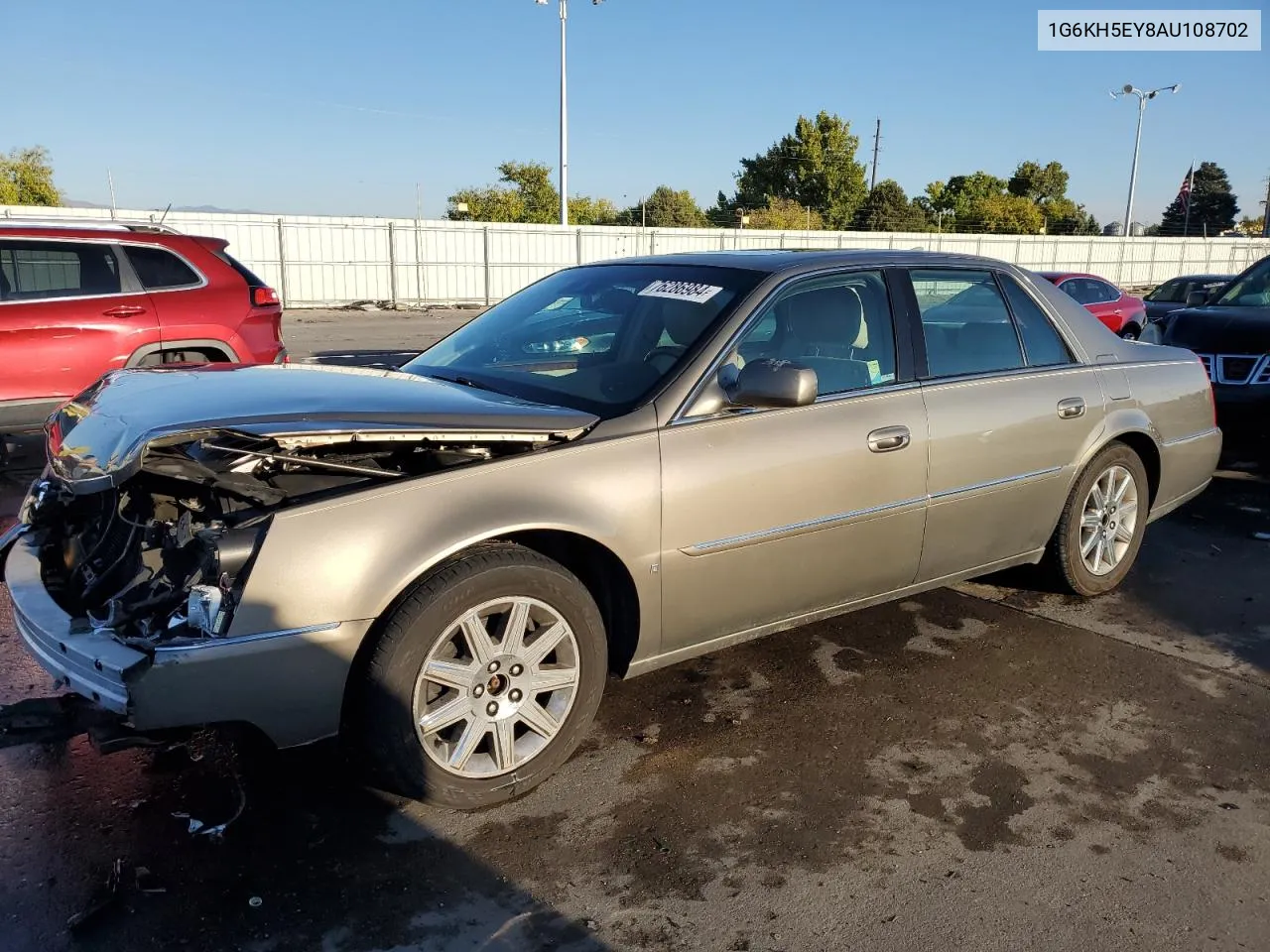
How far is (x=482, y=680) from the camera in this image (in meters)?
2.88

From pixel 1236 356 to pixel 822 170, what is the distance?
57.9 m

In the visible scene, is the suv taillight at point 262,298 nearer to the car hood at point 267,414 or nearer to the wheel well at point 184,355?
the wheel well at point 184,355

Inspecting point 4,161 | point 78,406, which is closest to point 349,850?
point 78,406

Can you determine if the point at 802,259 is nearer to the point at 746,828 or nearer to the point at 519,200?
the point at 746,828

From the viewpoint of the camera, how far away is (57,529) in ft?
10.8

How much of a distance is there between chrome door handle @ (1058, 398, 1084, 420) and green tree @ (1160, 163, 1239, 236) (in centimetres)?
9320

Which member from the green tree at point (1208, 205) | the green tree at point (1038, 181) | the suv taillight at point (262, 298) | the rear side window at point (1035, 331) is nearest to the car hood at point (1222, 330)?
the rear side window at point (1035, 331)

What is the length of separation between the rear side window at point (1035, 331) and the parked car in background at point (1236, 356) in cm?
407

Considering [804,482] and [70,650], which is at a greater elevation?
[804,482]

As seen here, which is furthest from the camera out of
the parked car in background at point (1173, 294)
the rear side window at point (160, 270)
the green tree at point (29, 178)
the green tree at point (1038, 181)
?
the green tree at point (1038, 181)

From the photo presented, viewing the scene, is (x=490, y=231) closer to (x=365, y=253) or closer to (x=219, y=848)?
(x=365, y=253)

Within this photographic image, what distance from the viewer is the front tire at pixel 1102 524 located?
181 inches

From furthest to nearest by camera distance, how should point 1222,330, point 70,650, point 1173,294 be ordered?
1. point 1173,294
2. point 1222,330
3. point 70,650

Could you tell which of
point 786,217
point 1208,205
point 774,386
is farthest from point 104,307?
point 1208,205
